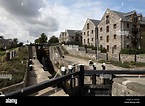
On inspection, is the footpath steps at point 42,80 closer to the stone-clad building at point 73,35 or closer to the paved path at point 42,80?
the paved path at point 42,80

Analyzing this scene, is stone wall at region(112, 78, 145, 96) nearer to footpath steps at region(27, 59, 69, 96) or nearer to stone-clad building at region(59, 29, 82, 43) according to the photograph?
footpath steps at region(27, 59, 69, 96)

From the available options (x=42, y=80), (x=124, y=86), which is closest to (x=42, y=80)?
(x=42, y=80)

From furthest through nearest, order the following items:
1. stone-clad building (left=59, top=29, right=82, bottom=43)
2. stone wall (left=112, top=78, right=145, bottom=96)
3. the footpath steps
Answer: stone-clad building (left=59, top=29, right=82, bottom=43) → stone wall (left=112, top=78, right=145, bottom=96) → the footpath steps

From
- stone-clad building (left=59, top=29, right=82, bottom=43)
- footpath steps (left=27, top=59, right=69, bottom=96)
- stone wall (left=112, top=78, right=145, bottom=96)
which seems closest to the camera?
footpath steps (left=27, top=59, right=69, bottom=96)

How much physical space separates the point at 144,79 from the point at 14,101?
6.78 feet

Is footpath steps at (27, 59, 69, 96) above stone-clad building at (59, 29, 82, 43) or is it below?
below

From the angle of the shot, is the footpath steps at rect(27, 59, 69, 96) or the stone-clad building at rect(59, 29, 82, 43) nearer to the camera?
the footpath steps at rect(27, 59, 69, 96)

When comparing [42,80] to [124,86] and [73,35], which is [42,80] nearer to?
[124,86]

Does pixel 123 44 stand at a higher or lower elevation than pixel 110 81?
higher

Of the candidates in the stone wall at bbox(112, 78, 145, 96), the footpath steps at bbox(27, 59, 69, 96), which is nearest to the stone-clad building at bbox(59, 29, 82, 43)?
the footpath steps at bbox(27, 59, 69, 96)

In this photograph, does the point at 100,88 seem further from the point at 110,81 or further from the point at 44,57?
the point at 44,57

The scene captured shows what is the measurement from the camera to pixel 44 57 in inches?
870

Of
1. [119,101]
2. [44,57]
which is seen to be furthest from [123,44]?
[119,101]

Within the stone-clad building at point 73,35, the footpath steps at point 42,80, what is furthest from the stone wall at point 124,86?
the stone-clad building at point 73,35
